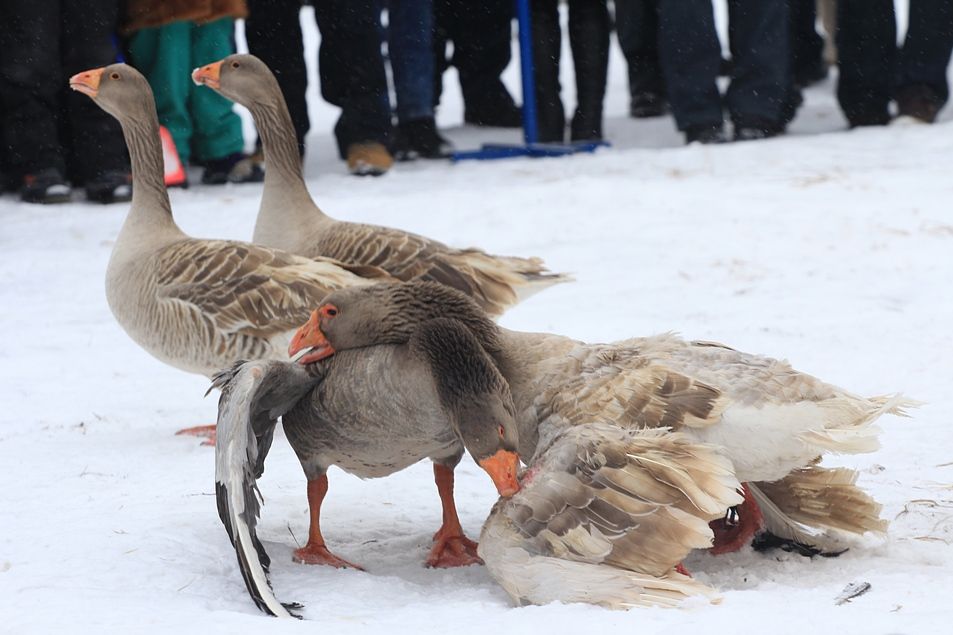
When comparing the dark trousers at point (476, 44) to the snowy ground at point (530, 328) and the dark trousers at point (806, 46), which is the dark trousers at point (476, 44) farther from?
the dark trousers at point (806, 46)

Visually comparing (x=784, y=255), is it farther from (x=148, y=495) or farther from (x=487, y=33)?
(x=487, y=33)

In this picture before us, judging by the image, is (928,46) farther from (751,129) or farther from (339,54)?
(339,54)

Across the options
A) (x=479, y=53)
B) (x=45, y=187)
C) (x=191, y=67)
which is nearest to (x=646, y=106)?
(x=479, y=53)

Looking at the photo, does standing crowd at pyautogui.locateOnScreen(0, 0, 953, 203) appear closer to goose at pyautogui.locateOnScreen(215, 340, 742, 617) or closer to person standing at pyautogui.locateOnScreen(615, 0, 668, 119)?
person standing at pyautogui.locateOnScreen(615, 0, 668, 119)

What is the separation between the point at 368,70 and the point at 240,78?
3382 mm

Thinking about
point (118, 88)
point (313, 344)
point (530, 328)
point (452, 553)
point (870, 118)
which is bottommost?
point (530, 328)

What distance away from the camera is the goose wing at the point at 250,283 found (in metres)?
5.07

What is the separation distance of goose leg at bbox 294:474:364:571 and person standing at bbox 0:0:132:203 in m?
5.57

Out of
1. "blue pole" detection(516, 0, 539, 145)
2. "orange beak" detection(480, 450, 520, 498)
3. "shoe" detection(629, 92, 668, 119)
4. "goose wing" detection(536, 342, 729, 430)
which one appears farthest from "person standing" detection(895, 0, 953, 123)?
"orange beak" detection(480, 450, 520, 498)

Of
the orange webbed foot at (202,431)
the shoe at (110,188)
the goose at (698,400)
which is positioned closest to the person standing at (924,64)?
the shoe at (110,188)

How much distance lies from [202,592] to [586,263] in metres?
4.61

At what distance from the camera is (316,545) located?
11.9ft

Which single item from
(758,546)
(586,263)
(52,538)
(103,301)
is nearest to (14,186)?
(103,301)

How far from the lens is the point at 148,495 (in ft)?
13.9
